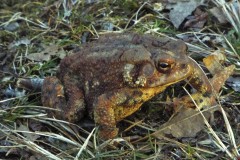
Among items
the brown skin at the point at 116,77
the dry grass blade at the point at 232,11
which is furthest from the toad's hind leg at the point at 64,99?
the dry grass blade at the point at 232,11

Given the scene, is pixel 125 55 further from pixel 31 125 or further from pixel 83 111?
pixel 31 125

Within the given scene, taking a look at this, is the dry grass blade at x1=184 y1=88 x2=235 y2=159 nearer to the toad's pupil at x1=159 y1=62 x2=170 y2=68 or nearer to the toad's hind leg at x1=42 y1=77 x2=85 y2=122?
the toad's pupil at x1=159 y1=62 x2=170 y2=68

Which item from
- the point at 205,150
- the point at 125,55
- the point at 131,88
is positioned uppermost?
the point at 125,55

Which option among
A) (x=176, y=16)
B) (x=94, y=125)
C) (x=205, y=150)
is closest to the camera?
(x=205, y=150)

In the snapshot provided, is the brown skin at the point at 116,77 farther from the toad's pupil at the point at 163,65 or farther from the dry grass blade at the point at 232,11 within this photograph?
the dry grass blade at the point at 232,11

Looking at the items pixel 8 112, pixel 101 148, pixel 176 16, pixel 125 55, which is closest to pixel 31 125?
pixel 8 112

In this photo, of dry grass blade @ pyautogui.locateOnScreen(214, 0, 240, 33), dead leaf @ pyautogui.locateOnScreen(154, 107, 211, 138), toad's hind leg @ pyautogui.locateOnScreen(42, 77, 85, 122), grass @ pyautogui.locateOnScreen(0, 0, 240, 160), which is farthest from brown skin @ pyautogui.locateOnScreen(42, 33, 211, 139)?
dry grass blade @ pyautogui.locateOnScreen(214, 0, 240, 33)
